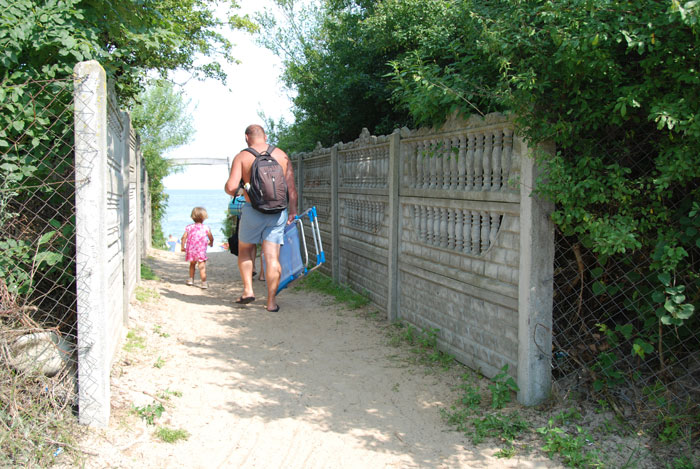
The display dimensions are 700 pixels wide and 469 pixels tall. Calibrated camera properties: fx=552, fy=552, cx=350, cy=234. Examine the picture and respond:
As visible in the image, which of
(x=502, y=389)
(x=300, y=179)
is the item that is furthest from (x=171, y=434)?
(x=300, y=179)

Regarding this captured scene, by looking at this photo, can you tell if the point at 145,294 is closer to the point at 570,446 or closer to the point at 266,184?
the point at 266,184

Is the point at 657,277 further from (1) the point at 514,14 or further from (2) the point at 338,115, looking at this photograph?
(2) the point at 338,115

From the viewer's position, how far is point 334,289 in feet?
25.4

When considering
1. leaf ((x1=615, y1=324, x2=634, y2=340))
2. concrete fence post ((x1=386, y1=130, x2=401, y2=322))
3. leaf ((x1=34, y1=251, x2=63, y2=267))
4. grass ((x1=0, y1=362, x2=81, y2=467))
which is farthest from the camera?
concrete fence post ((x1=386, y1=130, x2=401, y2=322))

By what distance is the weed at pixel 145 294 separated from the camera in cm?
659

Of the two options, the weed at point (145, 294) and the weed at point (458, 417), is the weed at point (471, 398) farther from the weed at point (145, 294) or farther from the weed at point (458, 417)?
the weed at point (145, 294)

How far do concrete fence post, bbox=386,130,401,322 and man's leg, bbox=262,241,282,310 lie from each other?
4.67 feet

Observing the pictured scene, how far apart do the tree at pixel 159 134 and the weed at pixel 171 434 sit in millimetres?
13871

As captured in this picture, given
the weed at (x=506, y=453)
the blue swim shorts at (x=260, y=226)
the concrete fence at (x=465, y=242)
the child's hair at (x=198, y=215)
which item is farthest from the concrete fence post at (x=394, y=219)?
the child's hair at (x=198, y=215)

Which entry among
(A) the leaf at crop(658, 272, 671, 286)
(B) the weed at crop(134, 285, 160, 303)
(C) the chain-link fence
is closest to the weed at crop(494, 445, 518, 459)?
(C) the chain-link fence

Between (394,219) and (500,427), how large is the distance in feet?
9.09

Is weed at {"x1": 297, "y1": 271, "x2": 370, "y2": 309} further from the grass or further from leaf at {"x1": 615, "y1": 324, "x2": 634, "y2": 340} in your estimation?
the grass

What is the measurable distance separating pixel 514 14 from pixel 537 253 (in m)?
1.50

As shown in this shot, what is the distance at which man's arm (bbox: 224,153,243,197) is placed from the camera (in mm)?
6262
